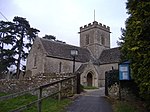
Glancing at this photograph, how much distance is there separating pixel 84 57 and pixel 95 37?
715 cm

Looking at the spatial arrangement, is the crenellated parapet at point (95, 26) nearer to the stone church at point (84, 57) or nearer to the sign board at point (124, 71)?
the stone church at point (84, 57)

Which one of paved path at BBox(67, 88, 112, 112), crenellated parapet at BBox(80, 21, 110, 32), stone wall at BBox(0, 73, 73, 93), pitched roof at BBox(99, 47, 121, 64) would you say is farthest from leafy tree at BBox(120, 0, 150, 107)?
crenellated parapet at BBox(80, 21, 110, 32)

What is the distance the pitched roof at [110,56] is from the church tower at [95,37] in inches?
49.4

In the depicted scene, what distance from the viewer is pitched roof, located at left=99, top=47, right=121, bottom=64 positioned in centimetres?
3844

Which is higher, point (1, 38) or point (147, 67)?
point (1, 38)

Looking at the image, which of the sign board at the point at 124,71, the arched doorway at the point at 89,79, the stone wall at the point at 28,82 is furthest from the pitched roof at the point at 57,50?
the sign board at the point at 124,71

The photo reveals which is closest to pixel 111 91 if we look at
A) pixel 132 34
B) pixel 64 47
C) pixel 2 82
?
pixel 132 34

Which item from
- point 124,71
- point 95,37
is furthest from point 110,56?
point 124,71

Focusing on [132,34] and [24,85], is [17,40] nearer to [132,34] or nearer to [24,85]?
[24,85]

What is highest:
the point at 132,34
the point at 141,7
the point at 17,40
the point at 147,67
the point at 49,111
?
the point at 17,40

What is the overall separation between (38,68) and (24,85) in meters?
15.4

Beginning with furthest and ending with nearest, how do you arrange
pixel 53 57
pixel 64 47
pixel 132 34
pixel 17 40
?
pixel 17 40 < pixel 64 47 < pixel 53 57 < pixel 132 34

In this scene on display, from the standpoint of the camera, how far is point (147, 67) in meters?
8.23

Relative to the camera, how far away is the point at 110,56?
133 feet
